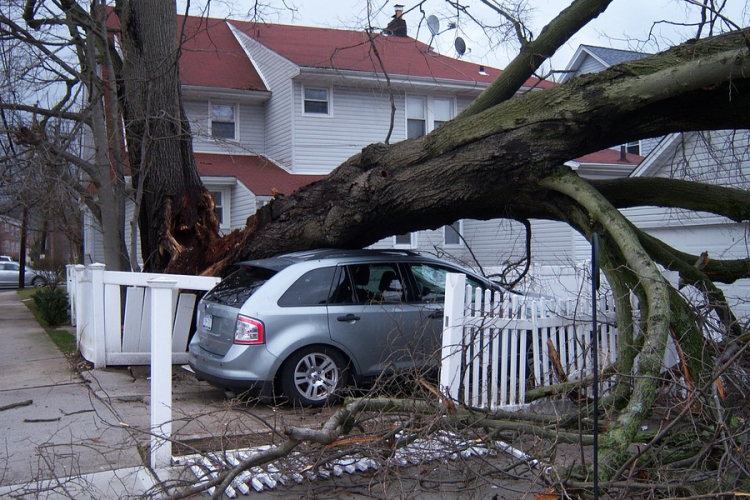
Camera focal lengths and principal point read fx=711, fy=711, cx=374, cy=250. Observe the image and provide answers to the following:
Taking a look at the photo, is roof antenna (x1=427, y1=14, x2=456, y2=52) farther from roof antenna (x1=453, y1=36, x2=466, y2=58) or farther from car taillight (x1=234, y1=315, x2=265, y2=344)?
car taillight (x1=234, y1=315, x2=265, y2=344)

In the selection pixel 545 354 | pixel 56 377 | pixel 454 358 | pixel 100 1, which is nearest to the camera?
pixel 454 358

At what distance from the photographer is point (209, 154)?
20219 millimetres

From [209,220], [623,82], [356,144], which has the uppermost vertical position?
[356,144]

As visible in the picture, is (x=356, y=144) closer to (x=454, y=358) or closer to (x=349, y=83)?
(x=349, y=83)

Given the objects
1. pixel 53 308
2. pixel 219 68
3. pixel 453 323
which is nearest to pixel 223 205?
pixel 219 68

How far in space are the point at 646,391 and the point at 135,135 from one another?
8390 millimetres

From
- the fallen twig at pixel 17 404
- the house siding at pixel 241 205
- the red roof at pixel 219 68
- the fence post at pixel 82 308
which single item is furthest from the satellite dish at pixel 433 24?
the red roof at pixel 219 68

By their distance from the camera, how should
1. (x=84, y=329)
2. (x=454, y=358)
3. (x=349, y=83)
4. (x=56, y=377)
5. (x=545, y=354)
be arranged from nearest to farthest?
(x=454, y=358) < (x=545, y=354) < (x=56, y=377) < (x=84, y=329) < (x=349, y=83)

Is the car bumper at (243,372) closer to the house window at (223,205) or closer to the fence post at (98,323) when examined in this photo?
the fence post at (98,323)

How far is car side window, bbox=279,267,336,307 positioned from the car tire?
1.59 feet

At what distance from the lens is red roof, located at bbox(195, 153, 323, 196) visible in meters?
18.5

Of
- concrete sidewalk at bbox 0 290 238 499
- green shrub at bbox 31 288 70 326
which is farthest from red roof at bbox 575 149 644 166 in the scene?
concrete sidewalk at bbox 0 290 238 499

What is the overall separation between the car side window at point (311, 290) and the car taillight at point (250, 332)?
1.11 ft

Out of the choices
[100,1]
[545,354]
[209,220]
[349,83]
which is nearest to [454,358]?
[545,354]
